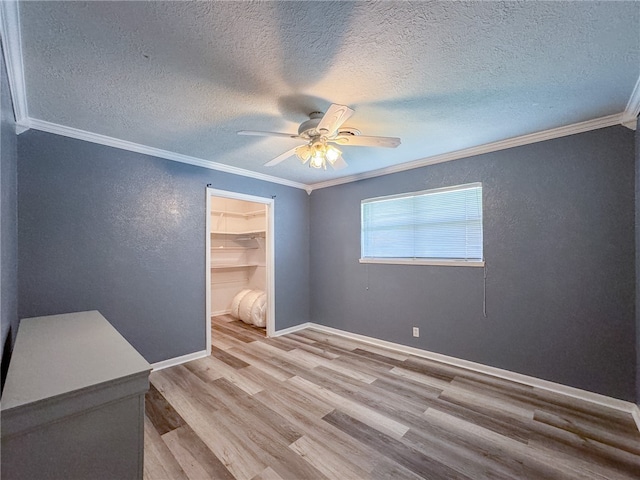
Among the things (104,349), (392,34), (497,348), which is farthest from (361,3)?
(497,348)

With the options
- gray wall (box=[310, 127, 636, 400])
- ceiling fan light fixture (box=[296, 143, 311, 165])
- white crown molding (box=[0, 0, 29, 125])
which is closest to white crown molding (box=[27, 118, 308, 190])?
white crown molding (box=[0, 0, 29, 125])

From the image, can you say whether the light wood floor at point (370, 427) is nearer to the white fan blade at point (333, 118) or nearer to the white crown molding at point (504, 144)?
the white fan blade at point (333, 118)

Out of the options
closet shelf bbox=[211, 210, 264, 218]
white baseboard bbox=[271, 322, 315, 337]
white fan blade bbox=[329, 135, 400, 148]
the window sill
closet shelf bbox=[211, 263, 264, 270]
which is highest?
white fan blade bbox=[329, 135, 400, 148]

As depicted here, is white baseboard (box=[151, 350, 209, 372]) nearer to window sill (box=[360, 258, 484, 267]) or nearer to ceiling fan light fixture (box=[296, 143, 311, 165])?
window sill (box=[360, 258, 484, 267])

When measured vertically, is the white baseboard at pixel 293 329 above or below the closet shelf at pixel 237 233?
below

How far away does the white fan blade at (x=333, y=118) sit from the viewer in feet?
5.54

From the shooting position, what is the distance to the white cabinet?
94cm

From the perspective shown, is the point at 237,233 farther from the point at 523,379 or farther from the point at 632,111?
Result: the point at 632,111

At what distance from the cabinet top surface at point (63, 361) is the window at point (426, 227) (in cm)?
309

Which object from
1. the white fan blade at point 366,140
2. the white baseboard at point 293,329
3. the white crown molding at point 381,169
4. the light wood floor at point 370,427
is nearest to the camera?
the light wood floor at point 370,427

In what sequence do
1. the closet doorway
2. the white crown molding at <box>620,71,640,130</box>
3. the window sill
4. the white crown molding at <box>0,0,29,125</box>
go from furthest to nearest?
the closet doorway → the window sill → the white crown molding at <box>620,71,640,130</box> → the white crown molding at <box>0,0,29,125</box>

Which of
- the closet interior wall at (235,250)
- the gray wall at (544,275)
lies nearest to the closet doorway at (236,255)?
the closet interior wall at (235,250)

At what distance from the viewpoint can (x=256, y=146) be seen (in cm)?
292

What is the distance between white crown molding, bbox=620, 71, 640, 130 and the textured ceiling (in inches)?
1.5
